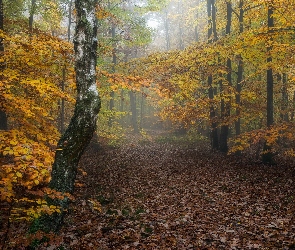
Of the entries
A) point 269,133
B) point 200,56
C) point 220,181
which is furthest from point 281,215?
point 200,56

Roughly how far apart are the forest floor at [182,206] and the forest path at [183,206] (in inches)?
0.8

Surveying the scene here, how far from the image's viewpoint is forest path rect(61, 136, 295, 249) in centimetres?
648

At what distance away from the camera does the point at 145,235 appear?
6.77 metres

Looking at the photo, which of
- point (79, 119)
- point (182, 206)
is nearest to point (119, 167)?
point (182, 206)

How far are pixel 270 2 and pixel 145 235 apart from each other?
10010mm

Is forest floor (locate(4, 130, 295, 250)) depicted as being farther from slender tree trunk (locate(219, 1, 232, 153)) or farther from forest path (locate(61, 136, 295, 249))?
slender tree trunk (locate(219, 1, 232, 153))

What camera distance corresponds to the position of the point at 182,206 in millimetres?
8984

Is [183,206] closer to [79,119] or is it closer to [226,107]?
[79,119]

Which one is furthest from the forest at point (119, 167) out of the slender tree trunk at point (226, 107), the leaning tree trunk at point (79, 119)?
the slender tree trunk at point (226, 107)

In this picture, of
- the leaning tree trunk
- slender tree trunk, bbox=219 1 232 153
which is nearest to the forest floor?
the leaning tree trunk

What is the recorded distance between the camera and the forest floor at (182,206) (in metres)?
6.47

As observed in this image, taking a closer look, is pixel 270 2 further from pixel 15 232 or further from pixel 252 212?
pixel 15 232

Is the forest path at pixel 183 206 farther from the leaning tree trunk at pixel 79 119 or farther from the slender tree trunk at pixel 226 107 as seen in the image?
the slender tree trunk at pixel 226 107

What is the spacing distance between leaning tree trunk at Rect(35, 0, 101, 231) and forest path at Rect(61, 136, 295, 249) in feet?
2.72
